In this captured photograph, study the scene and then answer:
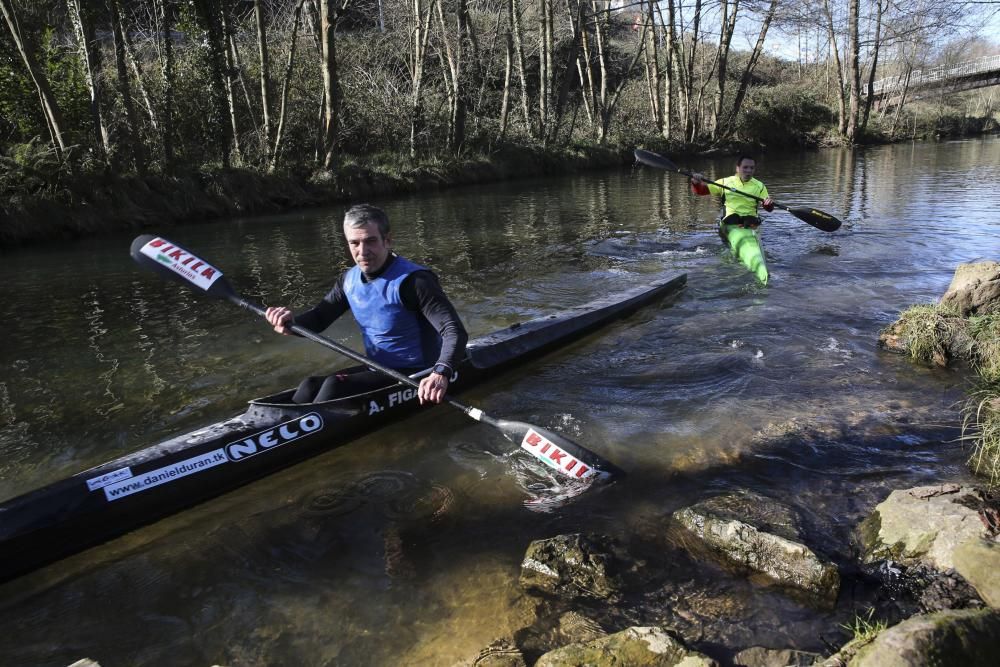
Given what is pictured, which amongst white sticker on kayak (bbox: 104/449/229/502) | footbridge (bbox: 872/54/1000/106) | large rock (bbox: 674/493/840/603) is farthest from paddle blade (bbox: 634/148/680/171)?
footbridge (bbox: 872/54/1000/106)

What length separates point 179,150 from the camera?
15234 millimetres

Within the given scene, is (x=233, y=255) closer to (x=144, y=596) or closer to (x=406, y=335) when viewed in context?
(x=406, y=335)

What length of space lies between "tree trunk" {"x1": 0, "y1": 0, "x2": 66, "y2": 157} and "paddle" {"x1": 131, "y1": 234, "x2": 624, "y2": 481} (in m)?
9.95

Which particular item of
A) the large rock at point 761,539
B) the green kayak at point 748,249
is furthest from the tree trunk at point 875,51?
the large rock at point 761,539

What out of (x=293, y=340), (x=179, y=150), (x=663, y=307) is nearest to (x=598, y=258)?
(x=663, y=307)

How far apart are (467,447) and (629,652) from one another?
7.01 feet

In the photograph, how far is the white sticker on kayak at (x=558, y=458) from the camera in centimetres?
343

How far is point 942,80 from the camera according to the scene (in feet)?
120

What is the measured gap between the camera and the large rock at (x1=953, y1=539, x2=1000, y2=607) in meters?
2.22

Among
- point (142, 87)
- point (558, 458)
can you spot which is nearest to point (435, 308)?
point (558, 458)

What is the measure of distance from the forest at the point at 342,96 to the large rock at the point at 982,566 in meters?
10.2

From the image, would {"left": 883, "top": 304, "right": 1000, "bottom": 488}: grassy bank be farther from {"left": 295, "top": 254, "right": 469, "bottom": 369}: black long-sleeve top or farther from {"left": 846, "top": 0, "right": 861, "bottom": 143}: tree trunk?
{"left": 846, "top": 0, "right": 861, "bottom": 143}: tree trunk

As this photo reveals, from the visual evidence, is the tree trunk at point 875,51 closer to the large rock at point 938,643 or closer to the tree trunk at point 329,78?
the tree trunk at point 329,78

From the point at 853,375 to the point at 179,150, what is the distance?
50.0 feet
